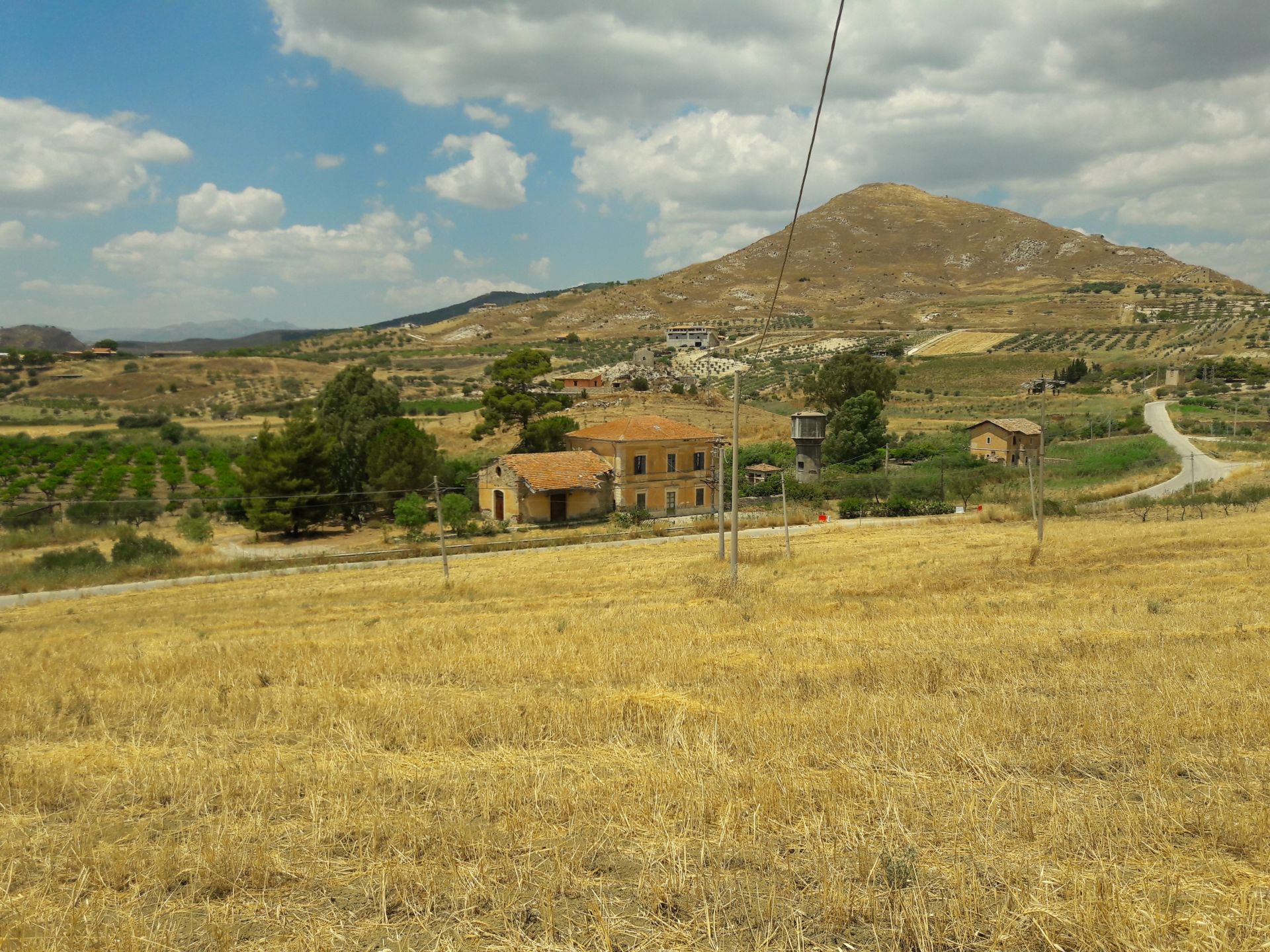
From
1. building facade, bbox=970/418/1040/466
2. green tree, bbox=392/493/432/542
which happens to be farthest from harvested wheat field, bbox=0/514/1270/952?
building facade, bbox=970/418/1040/466

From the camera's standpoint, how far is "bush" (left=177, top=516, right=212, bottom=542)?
40.8 metres

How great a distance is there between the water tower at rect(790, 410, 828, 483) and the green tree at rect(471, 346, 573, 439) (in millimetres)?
16678

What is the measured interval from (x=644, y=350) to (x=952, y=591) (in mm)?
103384

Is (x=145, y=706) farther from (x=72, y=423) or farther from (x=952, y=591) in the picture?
(x=72, y=423)

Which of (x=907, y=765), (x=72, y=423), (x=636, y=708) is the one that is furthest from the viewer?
(x=72, y=423)

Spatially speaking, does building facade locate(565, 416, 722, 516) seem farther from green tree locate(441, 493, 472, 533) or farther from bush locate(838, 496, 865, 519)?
green tree locate(441, 493, 472, 533)

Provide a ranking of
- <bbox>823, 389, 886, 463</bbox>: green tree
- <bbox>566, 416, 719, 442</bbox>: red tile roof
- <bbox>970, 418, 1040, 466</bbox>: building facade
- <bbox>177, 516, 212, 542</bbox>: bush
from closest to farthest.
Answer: <bbox>177, 516, 212, 542</bbox>: bush → <bbox>566, 416, 719, 442</bbox>: red tile roof → <bbox>970, 418, 1040, 466</bbox>: building facade → <bbox>823, 389, 886, 463</bbox>: green tree

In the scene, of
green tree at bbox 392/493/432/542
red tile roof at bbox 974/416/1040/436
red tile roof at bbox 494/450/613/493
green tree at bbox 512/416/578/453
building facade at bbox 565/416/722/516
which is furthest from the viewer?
red tile roof at bbox 974/416/1040/436

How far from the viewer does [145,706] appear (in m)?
→ 9.11

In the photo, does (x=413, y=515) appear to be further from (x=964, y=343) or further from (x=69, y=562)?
(x=964, y=343)

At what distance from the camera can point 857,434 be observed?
64.8 meters

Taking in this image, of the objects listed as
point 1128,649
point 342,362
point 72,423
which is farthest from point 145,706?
point 342,362

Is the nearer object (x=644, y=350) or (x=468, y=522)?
(x=468, y=522)

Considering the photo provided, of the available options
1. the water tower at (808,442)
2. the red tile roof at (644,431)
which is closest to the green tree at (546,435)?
the red tile roof at (644,431)
